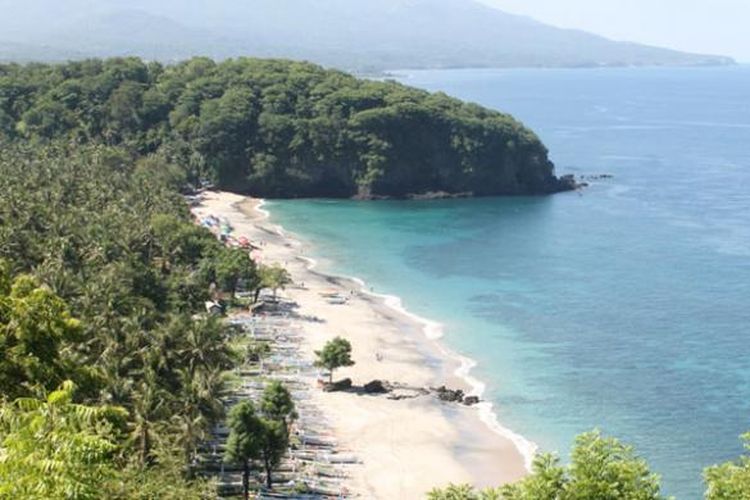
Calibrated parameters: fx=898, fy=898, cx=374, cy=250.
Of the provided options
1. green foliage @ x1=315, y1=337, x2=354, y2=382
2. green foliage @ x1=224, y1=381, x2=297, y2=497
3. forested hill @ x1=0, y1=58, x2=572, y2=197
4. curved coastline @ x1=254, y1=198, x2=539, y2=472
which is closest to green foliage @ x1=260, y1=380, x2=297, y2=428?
green foliage @ x1=224, y1=381, x2=297, y2=497

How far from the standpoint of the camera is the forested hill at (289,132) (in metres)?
96.9

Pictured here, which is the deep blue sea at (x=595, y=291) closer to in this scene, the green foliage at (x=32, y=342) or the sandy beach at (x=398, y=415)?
the sandy beach at (x=398, y=415)

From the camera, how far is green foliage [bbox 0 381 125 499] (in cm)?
848

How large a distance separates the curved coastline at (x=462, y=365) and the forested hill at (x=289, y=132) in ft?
86.4

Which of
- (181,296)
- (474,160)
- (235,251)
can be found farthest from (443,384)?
(474,160)

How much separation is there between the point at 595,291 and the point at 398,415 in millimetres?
25781

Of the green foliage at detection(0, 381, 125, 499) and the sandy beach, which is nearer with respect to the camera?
the green foliage at detection(0, 381, 125, 499)

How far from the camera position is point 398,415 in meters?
40.6

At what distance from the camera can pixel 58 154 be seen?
8019 centimetres

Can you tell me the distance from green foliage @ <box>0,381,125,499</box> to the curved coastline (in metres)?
28.3

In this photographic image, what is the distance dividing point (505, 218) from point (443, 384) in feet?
150

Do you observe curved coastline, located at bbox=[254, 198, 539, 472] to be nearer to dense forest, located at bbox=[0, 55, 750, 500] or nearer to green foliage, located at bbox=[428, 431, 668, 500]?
dense forest, located at bbox=[0, 55, 750, 500]

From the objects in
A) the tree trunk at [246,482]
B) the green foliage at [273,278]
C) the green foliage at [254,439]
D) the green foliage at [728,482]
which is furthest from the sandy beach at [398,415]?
the green foliage at [728,482]

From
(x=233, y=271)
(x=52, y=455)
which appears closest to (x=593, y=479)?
(x=52, y=455)
